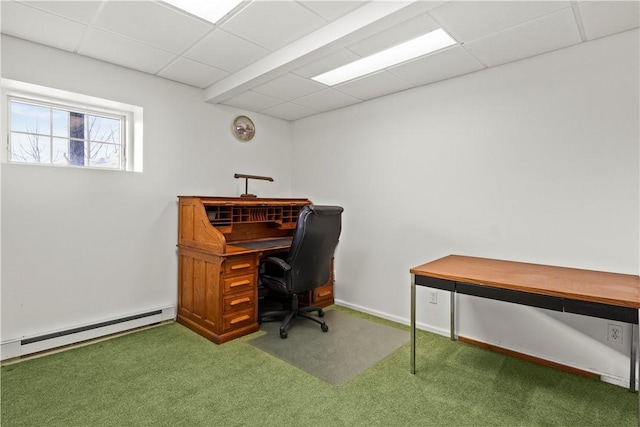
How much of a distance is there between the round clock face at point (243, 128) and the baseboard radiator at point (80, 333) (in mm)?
2014

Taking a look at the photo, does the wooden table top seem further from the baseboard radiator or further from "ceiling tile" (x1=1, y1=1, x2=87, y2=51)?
"ceiling tile" (x1=1, y1=1, x2=87, y2=51)

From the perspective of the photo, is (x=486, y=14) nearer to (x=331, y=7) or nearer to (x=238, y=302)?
(x=331, y=7)

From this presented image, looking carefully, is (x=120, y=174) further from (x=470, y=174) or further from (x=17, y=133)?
(x=470, y=174)

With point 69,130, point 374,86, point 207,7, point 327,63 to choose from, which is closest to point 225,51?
point 207,7

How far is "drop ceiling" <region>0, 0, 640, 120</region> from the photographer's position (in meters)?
1.98

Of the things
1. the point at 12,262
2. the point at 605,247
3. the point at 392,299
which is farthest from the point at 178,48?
the point at 605,247

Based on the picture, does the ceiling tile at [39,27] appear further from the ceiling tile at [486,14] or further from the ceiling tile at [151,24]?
the ceiling tile at [486,14]

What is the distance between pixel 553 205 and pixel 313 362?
213cm

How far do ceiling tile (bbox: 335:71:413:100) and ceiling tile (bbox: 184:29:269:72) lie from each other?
0.90 metres

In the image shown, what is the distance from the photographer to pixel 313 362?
8.06 ft

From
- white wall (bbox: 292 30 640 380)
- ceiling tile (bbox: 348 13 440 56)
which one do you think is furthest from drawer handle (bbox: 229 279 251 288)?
ceiling tile (bbox: 348 13 440 56)

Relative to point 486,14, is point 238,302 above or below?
below

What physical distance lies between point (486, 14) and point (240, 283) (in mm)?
2670

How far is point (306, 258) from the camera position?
9.39 feet
